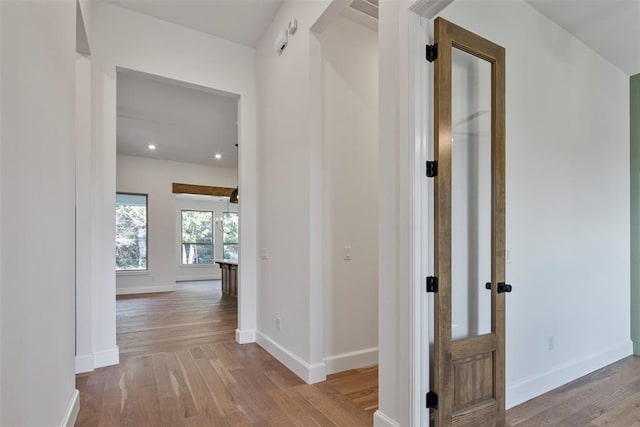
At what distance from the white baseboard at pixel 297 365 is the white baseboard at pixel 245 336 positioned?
38 cm

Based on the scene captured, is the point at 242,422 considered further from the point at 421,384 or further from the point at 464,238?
the point at 464,238

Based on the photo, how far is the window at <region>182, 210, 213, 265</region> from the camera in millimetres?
11250

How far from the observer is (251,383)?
2.82m

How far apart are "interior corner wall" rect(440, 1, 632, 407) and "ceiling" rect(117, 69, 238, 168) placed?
3.10 metres

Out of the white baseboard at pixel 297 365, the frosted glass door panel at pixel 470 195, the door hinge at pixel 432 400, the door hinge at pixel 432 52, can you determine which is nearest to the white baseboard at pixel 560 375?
the frosted glass door panel at pixel 470 195

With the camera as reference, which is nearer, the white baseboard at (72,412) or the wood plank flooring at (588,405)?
the white baseboard at (72,412)

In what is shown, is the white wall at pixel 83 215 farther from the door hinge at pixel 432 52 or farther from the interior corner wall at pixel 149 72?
the door hinge at pixel 432 52

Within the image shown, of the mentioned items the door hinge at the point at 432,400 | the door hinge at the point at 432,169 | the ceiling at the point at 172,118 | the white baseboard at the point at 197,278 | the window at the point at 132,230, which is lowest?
the white baseboard at the point at 197,278

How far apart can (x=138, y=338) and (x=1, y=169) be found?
368cm

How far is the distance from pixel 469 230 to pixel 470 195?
0.23m

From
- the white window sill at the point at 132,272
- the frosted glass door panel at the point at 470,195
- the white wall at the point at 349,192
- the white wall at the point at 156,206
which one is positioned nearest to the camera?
the frosted glass door panel at the point at 470,195

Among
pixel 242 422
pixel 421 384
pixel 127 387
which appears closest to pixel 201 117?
pixel 127 387

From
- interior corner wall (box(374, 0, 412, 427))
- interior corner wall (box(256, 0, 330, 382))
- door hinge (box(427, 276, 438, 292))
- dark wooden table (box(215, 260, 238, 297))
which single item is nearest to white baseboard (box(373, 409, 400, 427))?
interior corner wall (box(374, 0, 412, 427))

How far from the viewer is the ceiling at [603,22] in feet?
9.32
